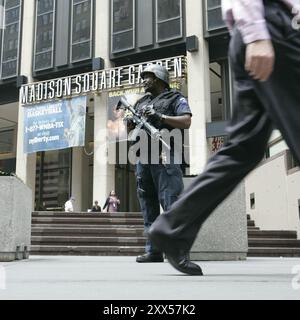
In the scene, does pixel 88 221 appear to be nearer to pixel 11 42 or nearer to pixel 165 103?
pixel 165 103

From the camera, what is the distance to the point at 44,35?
2658 centimetres

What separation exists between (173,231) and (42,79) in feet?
85.5

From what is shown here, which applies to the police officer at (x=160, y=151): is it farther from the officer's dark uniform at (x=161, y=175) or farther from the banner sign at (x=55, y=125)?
the banner sign at (x=55, y=125)

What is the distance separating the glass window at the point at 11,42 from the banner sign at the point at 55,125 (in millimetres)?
2597

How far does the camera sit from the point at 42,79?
2714 cm

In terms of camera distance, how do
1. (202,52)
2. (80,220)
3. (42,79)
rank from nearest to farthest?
(80,220) → (202,52) → (42,79)

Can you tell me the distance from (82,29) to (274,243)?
17910 mm

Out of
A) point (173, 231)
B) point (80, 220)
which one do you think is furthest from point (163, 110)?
point (80, 220)

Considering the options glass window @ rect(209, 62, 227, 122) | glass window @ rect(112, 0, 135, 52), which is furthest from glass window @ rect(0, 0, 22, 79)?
glass window @ rect(209, 62, 227, 122)

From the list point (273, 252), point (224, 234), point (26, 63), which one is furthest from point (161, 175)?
point (26, 63)

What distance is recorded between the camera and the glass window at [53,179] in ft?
100

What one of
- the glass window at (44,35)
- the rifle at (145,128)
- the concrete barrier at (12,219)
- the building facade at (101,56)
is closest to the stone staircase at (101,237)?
the concrete barrier at (12,219)

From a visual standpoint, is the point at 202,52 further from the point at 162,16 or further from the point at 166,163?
the point at 166,163
